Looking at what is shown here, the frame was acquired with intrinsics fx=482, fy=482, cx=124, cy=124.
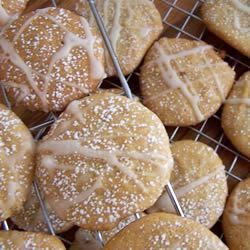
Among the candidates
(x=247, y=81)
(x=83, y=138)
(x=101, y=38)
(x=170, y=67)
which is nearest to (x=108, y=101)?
(x=83, y=138)

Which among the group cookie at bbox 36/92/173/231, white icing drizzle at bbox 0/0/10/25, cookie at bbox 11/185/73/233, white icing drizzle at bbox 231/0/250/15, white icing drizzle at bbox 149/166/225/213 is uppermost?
white icing drizzle at bbox 231/0/250/15

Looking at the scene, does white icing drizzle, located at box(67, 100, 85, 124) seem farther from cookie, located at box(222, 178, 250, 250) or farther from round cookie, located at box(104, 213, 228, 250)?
cookie, located at box(222, 178, 250, 250)

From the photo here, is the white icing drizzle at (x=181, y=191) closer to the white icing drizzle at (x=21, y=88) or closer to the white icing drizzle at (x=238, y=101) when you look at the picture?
the white icing drizzle at (x=238, y=101)

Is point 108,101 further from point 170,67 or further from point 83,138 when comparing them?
point 170,67

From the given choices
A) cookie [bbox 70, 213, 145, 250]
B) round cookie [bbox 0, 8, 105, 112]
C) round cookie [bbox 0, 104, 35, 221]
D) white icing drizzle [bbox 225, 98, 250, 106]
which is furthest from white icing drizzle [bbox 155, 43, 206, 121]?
round cookie [bbox 0, 104, 35, 221]

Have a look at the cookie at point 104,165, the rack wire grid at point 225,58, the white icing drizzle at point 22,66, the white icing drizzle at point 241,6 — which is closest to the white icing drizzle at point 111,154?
the cookie at point 104,165

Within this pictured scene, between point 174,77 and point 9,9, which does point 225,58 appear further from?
point 9,9

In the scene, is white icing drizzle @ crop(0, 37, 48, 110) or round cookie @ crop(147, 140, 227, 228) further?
round cookie @ crop(147, 140, 227, 228)
